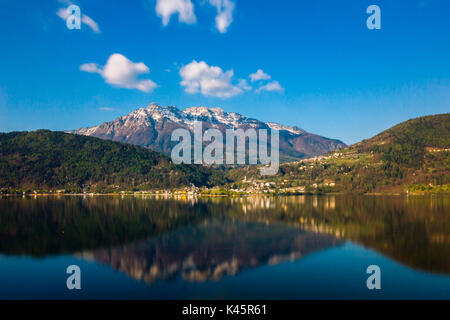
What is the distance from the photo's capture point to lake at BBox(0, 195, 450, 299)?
26453mm

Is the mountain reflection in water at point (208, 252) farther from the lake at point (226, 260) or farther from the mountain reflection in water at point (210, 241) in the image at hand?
the lake at point (226, 260)

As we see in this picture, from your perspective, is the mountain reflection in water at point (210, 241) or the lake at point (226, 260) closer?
the lake at point (226, 260)

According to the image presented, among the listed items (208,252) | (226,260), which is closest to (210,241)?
(208,252)

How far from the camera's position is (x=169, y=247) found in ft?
141

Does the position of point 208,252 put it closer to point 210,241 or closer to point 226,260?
point 226,260

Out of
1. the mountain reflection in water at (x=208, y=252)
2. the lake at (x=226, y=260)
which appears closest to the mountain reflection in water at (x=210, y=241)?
the mountain reflection in water at (x=208, y=252)

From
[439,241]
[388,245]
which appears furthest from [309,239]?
[439,241]

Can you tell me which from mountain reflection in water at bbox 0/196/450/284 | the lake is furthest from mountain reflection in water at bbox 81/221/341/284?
the lake

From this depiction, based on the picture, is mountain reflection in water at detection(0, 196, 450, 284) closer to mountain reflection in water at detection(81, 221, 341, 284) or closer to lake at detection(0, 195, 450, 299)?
mountain reflection in water at detection(81, 221, 341, 284)

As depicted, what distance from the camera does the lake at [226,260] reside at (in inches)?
1041

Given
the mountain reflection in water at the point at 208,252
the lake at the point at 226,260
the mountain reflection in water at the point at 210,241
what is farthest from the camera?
the mountain reflection in water at the point at 210,241

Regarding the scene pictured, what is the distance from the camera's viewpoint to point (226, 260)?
120 feet
